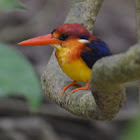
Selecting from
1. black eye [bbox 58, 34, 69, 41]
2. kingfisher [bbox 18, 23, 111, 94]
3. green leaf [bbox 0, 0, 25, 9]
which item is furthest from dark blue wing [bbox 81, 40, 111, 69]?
green leaf [bbox 0, 0, 25, 9]

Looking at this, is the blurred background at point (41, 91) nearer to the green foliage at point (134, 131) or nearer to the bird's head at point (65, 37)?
the bird's head at point (65, 37)

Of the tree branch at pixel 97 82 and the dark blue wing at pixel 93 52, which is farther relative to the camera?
the dark blue wing at pixel 93 52

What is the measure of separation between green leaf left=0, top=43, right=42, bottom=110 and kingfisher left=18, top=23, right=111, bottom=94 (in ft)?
4.12

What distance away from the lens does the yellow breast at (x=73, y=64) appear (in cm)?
205

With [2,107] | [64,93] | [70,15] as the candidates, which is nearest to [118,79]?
[64,93]

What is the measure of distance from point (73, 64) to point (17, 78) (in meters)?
1.35

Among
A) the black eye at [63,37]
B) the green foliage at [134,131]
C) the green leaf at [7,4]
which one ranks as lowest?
the black eye at [63,37]

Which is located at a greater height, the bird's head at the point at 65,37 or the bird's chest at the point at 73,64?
the bird's head at the point at 65,37

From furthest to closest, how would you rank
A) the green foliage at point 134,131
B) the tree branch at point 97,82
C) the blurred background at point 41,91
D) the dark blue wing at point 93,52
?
the blurred background at point 41,91 → the dark blue wing at point 93,52 → the tree branch at point 97,82 → the green foliage at point 134,131

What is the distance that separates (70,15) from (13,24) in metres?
4.53

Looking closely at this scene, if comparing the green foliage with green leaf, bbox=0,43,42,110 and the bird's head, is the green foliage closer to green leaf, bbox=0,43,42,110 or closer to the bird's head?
green leaf, bbox=0,43,42,110

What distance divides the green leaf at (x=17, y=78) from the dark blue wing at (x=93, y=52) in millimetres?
1257

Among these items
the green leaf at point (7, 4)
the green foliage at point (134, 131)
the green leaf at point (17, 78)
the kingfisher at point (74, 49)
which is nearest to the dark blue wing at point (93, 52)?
the kingfisher at point (74, 49)

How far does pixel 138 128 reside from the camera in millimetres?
604
